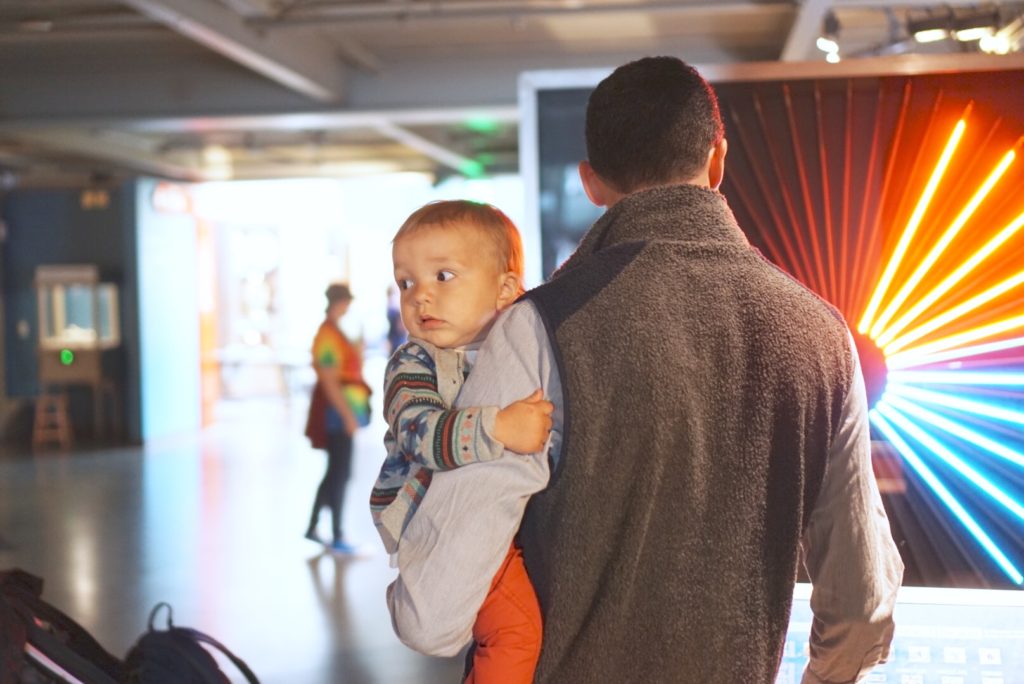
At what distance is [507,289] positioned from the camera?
1.36m

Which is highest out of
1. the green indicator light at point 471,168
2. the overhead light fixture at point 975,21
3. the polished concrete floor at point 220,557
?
the green indicator light at point 471,168

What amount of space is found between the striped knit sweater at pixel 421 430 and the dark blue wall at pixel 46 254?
460 inches

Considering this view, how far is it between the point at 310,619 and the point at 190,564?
1362 mm

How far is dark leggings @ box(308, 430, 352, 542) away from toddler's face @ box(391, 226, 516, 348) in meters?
4.93

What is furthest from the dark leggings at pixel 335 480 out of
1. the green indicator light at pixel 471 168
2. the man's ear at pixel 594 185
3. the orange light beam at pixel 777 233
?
the green indicator light at pixel 471 168

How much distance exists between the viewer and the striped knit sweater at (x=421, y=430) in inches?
43.3

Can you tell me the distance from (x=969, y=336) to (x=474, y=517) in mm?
1395

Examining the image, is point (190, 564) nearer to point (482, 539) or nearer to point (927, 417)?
point (927, 417)

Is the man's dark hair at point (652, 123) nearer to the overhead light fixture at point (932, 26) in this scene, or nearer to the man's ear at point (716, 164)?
the man's ear at point (716, 164)

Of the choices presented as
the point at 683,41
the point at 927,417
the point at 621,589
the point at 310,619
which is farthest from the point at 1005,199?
the point at 683,41

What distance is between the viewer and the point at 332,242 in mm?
17828

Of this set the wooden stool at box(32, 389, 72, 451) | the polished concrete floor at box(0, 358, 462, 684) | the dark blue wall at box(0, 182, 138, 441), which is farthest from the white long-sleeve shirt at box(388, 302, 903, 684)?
the dark blue wall at box(0, 182, 138, 441)

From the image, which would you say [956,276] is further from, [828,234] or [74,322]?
[74,322]

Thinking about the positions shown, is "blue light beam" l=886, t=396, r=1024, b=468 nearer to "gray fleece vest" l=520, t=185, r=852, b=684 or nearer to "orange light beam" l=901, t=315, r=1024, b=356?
"orange light beam" l=901, t=315, r=1024, b=356
